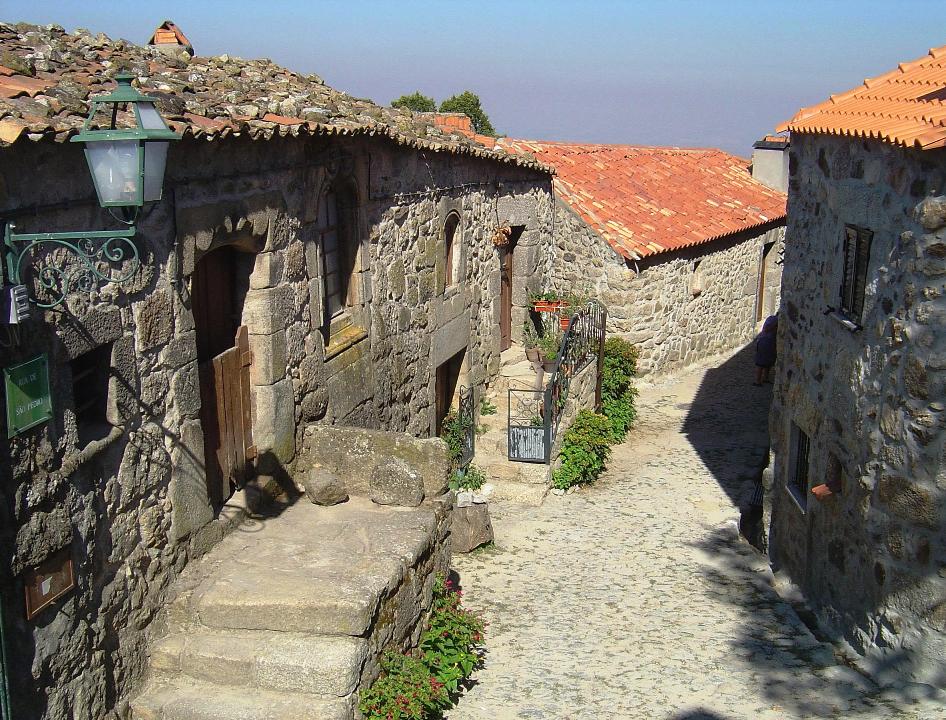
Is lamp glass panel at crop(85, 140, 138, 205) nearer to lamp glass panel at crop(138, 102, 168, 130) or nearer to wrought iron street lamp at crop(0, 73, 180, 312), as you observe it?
wrought iron street lamp at crop(0, 73, 180, 312)

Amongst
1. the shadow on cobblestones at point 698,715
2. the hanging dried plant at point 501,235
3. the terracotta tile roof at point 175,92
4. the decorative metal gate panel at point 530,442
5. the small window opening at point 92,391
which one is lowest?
the shadow on cobblestones at point 698,715

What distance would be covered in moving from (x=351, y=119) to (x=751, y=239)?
1112 cm

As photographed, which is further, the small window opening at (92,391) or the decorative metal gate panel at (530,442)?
the decorative metal gate panel at (530,442)

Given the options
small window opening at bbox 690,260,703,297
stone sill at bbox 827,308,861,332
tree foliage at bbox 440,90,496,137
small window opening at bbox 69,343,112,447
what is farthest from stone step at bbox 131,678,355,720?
tree foliage at bbox 440,90,496,137

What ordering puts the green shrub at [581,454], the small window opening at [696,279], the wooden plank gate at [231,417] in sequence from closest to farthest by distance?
the wooden plank gate at [231,417]
the green shrub at [581,454]
the small window opening at [696,279]

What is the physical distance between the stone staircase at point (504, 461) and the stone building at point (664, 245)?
7.43ft

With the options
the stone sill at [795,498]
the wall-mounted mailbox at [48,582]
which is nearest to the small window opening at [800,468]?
the stone sill at [795,498]

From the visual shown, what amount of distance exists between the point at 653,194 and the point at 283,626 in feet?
40.9

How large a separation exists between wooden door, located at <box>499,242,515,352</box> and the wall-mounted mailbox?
9.04 m

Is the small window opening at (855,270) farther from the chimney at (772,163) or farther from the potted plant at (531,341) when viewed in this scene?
the chimney at (772,163)

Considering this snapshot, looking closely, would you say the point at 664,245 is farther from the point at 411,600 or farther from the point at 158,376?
the point at 158,376

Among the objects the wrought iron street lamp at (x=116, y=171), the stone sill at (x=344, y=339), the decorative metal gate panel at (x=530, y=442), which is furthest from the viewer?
the decorative metal gate panel at (x=530, y=442)

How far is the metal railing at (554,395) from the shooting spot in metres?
10.9

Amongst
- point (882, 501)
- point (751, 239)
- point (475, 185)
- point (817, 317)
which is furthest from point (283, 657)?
point (751, 239)
